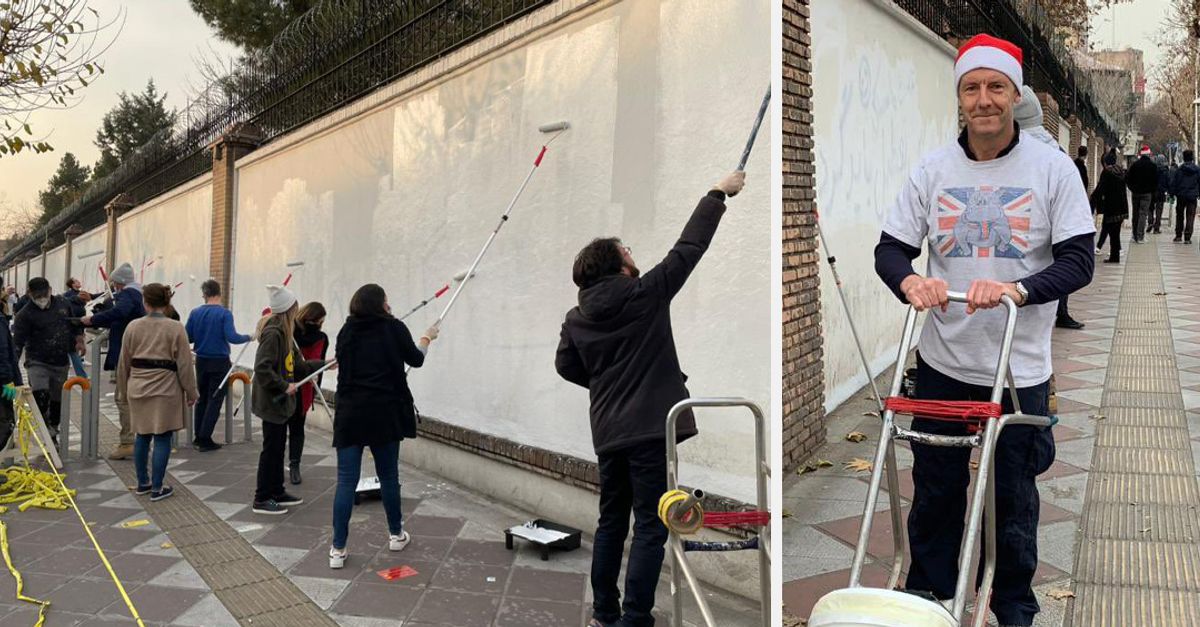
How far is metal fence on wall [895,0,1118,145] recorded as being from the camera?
8.66 m

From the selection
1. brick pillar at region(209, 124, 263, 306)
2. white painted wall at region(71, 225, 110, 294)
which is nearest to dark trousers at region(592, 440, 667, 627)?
brick pillar at region(209, 124, 263, 306)

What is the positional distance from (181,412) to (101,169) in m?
54.7

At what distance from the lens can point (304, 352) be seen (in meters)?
7.20

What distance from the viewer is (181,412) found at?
23.3ft

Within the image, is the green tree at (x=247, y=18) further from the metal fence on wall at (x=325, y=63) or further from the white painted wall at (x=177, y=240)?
the white painted wall at (x=177, y=240)

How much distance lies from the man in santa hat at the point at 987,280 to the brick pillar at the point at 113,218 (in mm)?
24503

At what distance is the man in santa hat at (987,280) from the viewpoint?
262cm

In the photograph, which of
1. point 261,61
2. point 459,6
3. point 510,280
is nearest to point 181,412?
point 510,280

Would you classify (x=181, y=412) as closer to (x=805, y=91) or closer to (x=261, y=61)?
(x=805, y=91)

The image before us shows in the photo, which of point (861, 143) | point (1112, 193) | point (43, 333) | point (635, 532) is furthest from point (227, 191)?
point (1112, 193)

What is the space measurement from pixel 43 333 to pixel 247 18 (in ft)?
37.7

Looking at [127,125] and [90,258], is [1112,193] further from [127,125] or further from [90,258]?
[127,125]

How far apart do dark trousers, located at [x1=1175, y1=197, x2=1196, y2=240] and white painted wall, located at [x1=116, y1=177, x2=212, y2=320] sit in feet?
59.3

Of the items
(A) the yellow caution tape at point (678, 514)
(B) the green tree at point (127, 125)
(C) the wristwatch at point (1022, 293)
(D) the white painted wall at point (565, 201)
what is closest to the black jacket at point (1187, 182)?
(D) the white painted wall at point (565, 201)
